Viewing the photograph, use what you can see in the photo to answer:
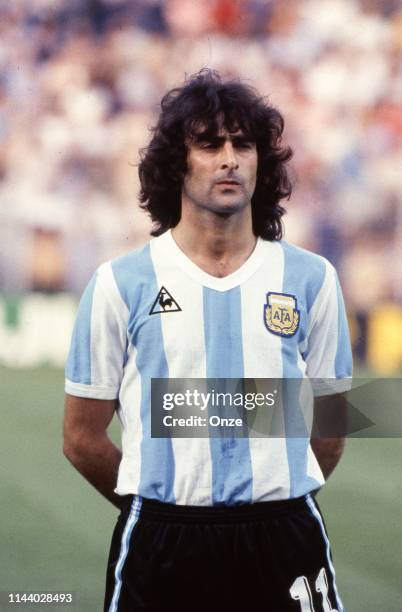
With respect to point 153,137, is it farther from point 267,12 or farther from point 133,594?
point 267,12

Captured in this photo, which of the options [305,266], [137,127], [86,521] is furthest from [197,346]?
[137,127]

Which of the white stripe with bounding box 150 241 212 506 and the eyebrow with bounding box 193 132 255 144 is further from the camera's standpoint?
the eyebrow with bounding box 193 132 255 144

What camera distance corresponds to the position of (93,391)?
1.74 meters

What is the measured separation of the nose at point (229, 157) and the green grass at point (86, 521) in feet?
4.38

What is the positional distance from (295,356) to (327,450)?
1.08 ft

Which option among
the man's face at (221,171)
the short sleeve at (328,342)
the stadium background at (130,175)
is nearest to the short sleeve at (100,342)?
the man's face at (221,171)

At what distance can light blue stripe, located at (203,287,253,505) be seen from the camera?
5.30ft

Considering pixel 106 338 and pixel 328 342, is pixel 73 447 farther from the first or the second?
pixel 328 342

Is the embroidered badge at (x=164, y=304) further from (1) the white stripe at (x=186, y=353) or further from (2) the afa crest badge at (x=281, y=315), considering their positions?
(2) the afa crest badge at (x=281, y=315)

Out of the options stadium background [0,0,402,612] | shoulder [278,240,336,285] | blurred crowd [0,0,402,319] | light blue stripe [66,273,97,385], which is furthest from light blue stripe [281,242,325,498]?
blurred crowd [0,0,402,319]

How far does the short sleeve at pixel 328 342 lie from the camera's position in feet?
5.83

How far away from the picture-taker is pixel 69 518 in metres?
3.34

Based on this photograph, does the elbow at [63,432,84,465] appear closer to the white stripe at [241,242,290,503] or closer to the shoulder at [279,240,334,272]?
the white stripe at [241,242,290,503]

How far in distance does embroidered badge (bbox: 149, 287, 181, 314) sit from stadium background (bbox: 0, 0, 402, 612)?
4.97ft
